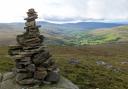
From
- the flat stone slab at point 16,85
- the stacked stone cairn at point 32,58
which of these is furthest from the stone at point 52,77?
the flat stone slab at point 16,85

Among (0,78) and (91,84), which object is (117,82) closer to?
(91,84)

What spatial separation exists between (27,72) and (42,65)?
7.10 feet

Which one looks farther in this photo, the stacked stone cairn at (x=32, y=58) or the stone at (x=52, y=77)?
the stone at (x=52, y=77)

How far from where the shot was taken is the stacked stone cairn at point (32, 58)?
37.2 m

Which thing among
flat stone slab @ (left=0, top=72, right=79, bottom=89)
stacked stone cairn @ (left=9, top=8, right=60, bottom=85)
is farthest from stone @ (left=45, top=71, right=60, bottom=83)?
flat stone slab @ (left=0, top=72, right=79, bottom=89)

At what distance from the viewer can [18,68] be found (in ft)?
124

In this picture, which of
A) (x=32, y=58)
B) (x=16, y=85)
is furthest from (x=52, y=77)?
(x=16, y=85)

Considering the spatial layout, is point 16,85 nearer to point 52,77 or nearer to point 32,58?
point 32,58

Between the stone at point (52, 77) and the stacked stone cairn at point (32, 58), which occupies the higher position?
the stacked stone cairn at point (32, 58)

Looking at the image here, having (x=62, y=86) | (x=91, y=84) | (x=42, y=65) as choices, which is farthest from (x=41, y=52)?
(x=91, y=84)

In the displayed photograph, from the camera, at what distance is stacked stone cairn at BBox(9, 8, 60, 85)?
122 ft

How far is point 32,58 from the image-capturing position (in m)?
37.7

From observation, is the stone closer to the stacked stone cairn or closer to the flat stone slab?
the stacked stone cairn

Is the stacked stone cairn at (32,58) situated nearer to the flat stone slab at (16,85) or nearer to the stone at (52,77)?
the stone at (52,77)
